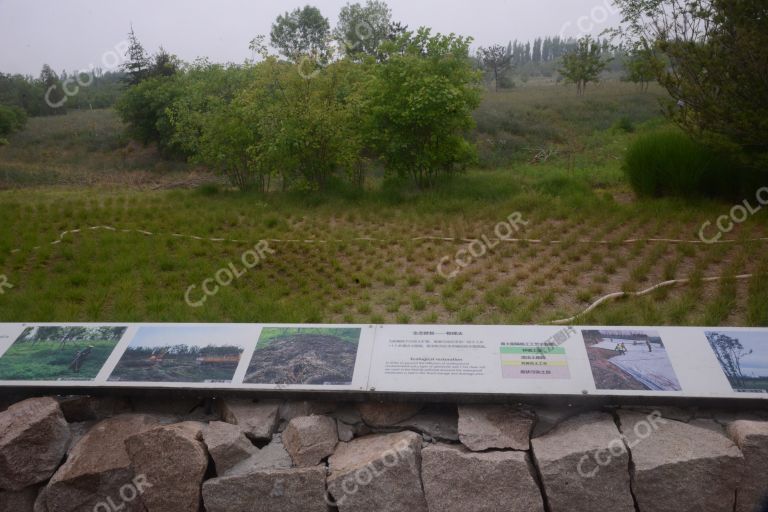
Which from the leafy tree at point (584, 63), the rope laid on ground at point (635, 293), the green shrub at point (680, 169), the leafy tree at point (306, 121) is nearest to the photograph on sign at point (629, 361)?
the rope laid on ground at point (635, 293)

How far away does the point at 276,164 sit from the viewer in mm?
9969

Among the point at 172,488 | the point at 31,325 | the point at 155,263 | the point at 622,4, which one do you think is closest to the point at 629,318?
the point at 172,488

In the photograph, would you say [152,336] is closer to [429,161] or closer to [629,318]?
[629,318]

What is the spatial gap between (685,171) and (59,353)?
24.0ft

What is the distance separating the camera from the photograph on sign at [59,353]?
11.6 ft

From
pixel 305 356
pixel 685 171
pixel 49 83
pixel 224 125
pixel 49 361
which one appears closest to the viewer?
pixel 305 356

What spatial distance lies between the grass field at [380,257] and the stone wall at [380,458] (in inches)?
50.0

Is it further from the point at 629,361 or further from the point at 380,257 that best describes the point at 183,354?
the point at 380,257

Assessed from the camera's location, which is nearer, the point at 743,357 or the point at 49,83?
the point at 743,357

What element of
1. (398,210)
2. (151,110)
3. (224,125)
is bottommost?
(398,210)

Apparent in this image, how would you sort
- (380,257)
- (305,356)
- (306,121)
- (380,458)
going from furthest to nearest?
(306,121), (380,257), (305,356), (380,458)

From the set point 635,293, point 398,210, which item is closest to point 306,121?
point 398,210

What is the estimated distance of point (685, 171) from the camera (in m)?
7.90

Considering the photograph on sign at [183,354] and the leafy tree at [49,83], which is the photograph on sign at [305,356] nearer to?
the photograph on sign at [183,354]
